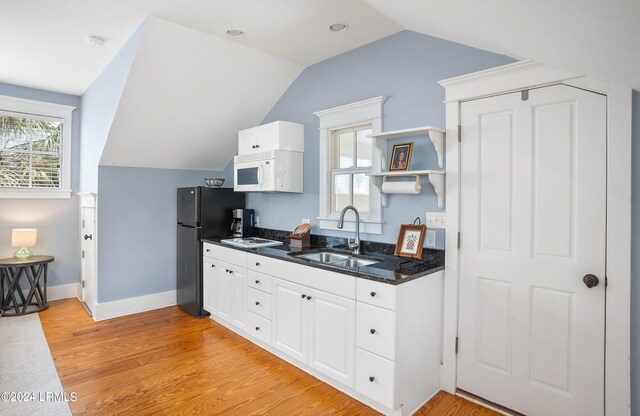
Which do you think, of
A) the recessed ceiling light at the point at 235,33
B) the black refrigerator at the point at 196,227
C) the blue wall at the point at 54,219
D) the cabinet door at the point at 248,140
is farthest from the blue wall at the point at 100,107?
the cabinet door at the point at 248,140

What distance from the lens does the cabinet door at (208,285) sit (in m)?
3.72

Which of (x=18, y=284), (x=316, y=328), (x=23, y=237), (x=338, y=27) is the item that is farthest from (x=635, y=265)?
(x=18, y=284)

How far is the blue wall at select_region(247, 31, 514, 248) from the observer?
100 inches

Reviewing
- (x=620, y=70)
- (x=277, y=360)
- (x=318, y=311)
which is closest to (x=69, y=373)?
(x=277, y=360)

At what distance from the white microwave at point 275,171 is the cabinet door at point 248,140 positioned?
9 centimetres

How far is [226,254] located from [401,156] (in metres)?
1.88

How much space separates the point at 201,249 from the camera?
3.94m

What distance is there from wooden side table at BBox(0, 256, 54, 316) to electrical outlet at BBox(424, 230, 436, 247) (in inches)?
163

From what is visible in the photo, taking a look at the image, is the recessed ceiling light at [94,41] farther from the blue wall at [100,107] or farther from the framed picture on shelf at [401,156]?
the framed picture on shelf at [401,156]

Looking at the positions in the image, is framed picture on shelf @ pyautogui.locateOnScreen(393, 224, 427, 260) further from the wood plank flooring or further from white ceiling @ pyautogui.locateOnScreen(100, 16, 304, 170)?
white ceiling @ pyautogui.locateOnScreen(100, 16, 304, 170)

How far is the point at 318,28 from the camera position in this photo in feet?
9.36

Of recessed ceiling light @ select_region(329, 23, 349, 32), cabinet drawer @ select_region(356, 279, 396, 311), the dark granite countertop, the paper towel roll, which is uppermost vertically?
recessed ceiling light @ select_region(329, 23, 349, 32)

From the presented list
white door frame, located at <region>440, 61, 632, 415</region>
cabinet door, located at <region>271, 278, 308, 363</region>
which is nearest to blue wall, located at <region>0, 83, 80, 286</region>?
cabinet door, located at <region>271, 278, 308, 363</region>

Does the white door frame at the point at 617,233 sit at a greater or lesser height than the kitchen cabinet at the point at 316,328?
greater
